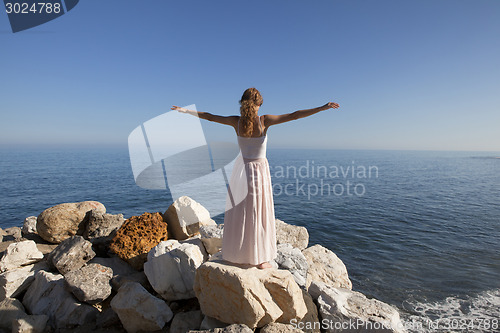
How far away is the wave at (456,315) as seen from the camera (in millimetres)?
8070

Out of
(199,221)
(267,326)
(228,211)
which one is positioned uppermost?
(228,211)

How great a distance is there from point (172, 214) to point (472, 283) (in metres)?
12.5

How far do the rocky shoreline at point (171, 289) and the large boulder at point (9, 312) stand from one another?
0.06 ft

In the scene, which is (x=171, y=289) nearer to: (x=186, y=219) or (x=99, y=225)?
(x=186, y=219)

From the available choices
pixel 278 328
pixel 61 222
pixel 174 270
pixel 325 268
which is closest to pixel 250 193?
pixel 278 328

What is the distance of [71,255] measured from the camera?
6738mm

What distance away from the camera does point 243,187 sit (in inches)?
194

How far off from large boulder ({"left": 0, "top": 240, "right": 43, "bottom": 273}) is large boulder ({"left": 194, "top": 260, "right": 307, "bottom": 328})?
5864 millimetres

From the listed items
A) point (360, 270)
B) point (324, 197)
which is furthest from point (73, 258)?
point (324, 197)

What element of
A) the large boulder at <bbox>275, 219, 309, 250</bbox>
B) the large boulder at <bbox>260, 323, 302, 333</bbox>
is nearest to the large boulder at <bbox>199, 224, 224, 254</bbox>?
the large boulder at <bbox>275, 219, 309, 250</bbox>

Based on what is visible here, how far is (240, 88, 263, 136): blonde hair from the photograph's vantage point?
4.68m

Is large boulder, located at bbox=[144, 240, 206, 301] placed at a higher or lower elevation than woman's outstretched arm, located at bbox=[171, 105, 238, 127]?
lower

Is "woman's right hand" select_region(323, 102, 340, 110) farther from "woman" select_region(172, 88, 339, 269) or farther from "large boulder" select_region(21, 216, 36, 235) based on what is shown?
"large boulder" select_region(21, 216, 36, 235)

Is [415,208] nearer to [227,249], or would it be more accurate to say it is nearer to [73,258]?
[227,249]
